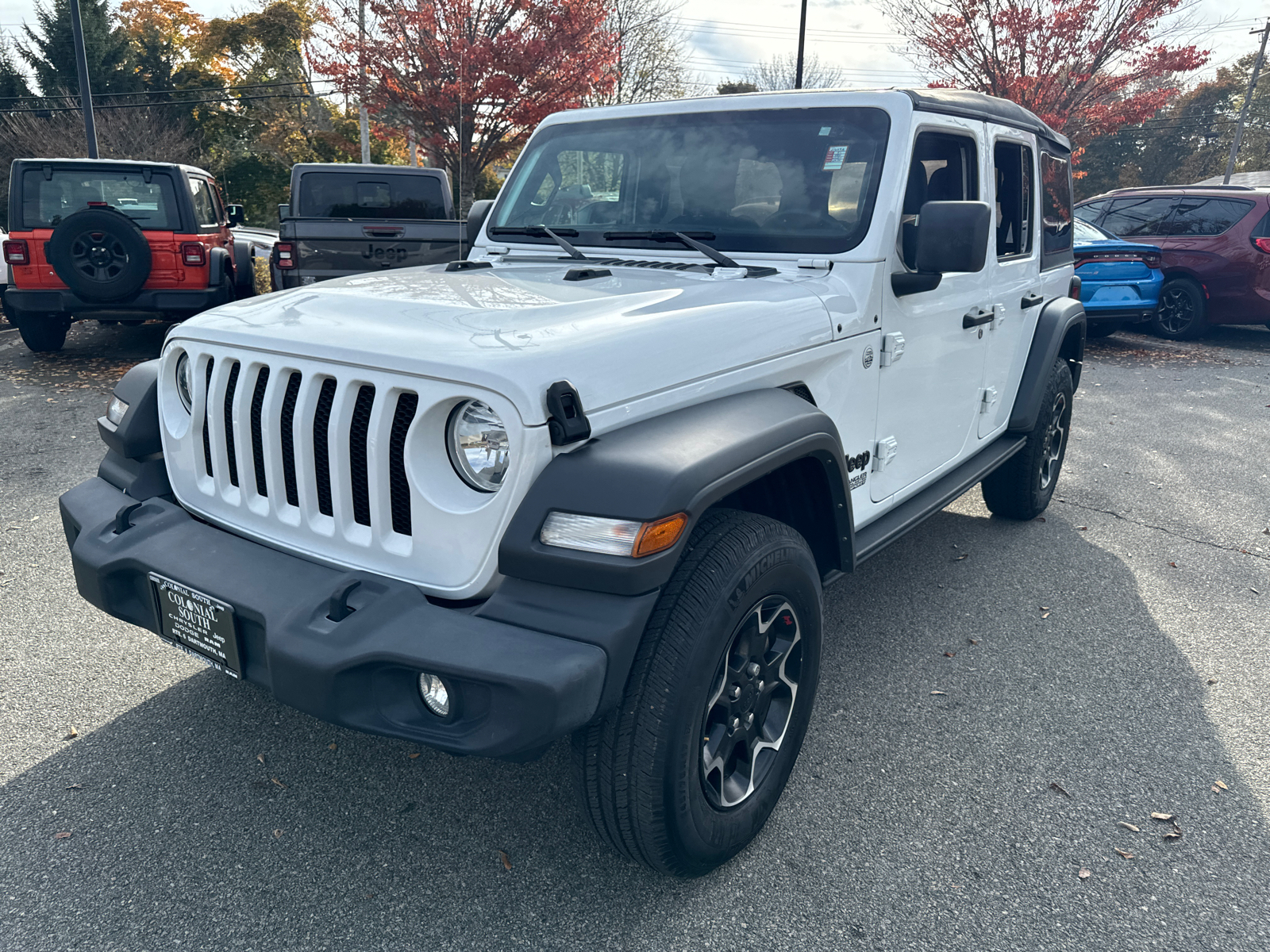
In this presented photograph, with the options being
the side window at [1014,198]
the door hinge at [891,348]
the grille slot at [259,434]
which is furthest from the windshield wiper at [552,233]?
the side window at [1014,198]

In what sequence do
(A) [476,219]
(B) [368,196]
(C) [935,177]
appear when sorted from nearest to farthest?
(C) [935,177] < (A) [476,219] < (B) [368,196]

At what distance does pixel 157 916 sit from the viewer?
2.22 m

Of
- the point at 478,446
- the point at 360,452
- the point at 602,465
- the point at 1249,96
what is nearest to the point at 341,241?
the point at 360,452

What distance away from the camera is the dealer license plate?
216 cm

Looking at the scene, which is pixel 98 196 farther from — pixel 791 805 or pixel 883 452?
pixel 791 805

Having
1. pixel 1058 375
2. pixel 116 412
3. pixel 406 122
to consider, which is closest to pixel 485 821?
pixel 116 412

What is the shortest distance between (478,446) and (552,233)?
175 centimetres

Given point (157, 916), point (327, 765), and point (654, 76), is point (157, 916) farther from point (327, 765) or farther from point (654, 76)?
point (654, 76)

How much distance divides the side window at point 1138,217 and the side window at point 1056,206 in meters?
7.52

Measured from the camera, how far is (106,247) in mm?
8344

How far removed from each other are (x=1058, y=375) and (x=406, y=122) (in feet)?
54.6

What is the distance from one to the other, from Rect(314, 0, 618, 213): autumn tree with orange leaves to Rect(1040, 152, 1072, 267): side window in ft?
43.1

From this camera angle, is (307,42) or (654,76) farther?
(654,76)

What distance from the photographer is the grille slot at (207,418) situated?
98.1 inches
